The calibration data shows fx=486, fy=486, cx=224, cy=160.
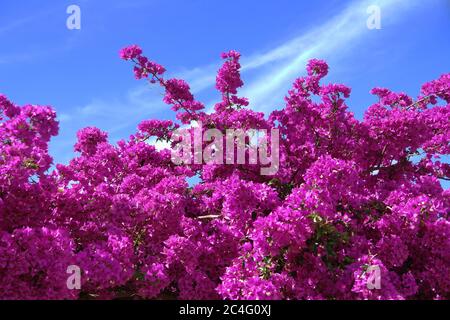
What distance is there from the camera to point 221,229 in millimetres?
8445

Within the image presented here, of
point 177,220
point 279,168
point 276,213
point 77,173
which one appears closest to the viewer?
point 276,213

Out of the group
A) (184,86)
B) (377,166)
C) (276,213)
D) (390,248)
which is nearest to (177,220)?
(276,213)

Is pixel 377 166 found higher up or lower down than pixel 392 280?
higher up

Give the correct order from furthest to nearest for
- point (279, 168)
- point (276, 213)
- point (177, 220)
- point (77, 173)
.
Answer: point (77, 173)
point (279, 168)
point (177, 220)
point (276, 213)

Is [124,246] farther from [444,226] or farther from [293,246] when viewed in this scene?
[444,226]

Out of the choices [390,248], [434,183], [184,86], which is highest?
[184,86]

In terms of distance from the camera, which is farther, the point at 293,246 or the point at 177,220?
the point at 177,220

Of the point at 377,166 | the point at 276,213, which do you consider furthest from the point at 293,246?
the point at 377,166

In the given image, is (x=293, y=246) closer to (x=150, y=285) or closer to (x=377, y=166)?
(x=150, y=285)

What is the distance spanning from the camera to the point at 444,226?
7617mm

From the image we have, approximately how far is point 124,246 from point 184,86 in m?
7.81

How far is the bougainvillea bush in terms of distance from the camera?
6781mm

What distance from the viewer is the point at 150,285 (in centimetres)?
753

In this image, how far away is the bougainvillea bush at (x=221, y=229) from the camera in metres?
6.78
